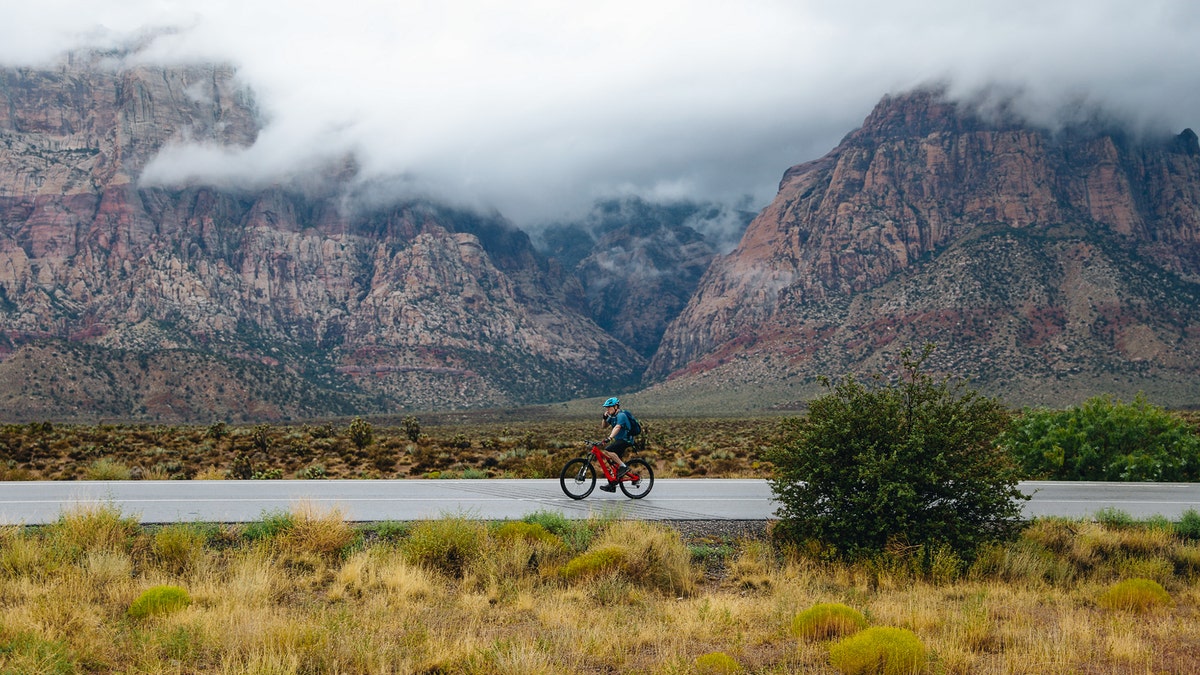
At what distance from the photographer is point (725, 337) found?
18850cm

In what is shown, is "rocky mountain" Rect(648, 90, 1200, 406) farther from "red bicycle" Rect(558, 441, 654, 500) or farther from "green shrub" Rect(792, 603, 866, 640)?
"green shrub" Rect(792, 603, 866, 640)

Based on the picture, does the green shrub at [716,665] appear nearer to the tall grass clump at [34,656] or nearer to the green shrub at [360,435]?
the tall grass clump at [34,656]

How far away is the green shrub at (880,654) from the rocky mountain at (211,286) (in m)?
116

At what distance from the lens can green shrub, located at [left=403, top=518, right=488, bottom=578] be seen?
30.5 feet

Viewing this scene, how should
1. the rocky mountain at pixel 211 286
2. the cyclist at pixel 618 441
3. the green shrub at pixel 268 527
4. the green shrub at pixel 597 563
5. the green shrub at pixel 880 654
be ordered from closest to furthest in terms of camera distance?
the green shrub at pixel 880 654, the green shrub at pixel 597 563, the green shrub at pixel 268 527, the cyclist at pixel 618 441, the rocky mountain at pixel 211 286

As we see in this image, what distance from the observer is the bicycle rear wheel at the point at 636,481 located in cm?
1431

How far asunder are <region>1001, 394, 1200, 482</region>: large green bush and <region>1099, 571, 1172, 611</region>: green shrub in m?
10.7

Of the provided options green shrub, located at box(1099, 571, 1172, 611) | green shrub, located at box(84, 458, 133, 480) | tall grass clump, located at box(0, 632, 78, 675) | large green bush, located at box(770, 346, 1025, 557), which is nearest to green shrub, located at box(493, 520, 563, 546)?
large green bush, located at box(770, 346, 1025, 557)

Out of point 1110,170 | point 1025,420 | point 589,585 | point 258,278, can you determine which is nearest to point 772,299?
point 1110,170

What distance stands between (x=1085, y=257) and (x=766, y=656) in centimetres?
13213

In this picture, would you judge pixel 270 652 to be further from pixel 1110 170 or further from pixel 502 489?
pixel 1110 170

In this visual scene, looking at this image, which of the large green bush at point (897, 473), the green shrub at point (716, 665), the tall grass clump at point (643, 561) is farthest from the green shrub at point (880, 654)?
the large green bush at point (897, 473)

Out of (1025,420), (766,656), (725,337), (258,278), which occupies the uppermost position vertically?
(258,278)

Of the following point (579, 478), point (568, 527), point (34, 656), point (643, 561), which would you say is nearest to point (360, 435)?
point (579, 478)
